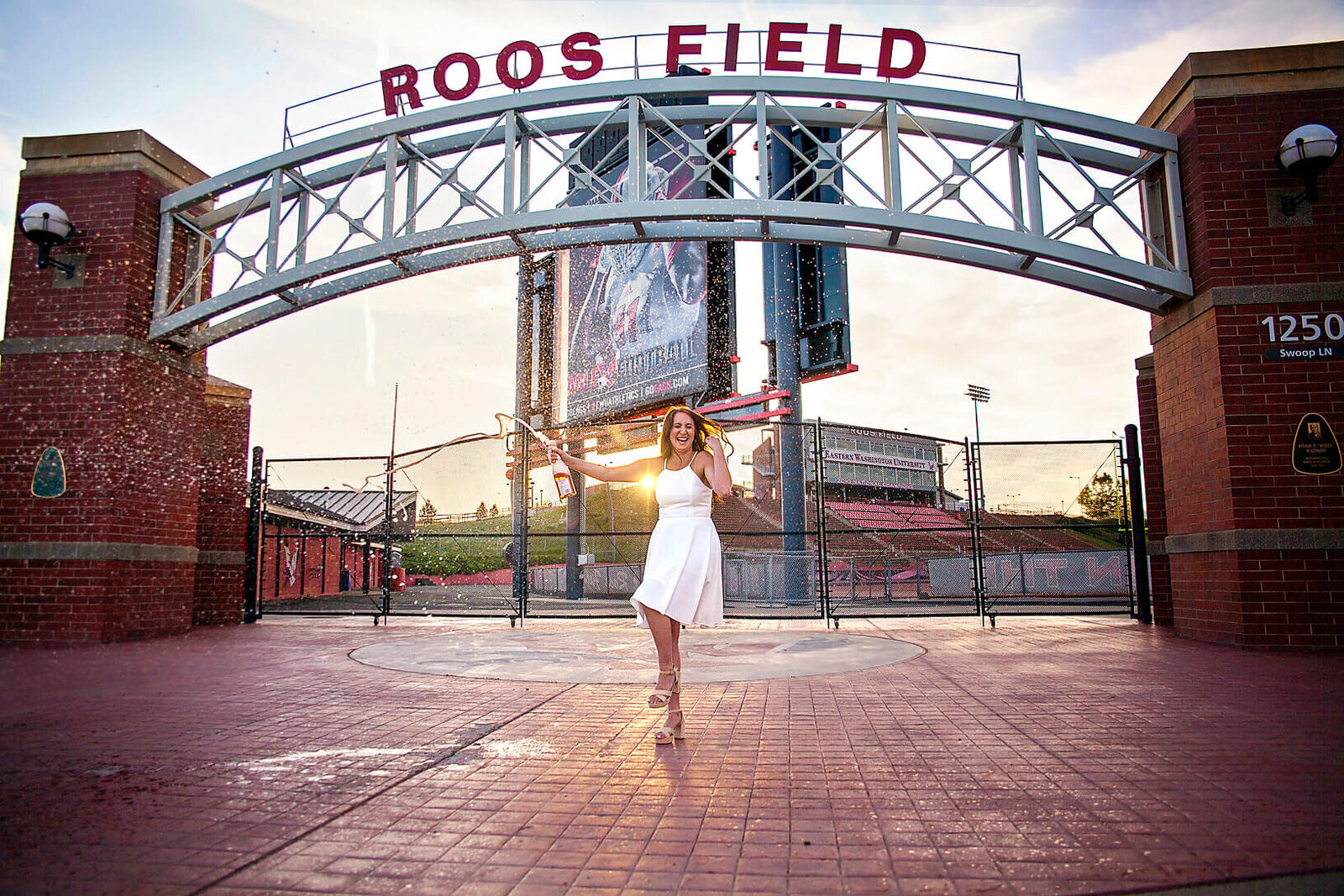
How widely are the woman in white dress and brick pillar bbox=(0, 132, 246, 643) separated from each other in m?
8.04

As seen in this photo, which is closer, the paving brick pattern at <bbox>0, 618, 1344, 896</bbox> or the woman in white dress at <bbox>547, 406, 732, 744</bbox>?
the paving brick pattern at <bbox>0, 618, 1344, 896</bbox>

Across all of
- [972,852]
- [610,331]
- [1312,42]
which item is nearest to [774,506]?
[610,331]

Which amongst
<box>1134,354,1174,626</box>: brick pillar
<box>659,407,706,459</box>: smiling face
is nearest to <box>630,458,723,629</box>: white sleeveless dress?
<box>659,407,706,459</box>: smiling face

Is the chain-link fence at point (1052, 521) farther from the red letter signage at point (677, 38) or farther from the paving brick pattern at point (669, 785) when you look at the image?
the red letter signage at point (677, 38)

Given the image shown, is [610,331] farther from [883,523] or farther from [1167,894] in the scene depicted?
[1167,894]

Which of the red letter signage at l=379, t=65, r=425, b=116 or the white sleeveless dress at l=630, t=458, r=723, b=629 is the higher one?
the red letter signage at l=379, t=65, r=425, b=116

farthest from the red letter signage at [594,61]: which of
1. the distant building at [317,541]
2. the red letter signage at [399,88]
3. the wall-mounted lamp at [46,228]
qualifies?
the distant building at [317,541]

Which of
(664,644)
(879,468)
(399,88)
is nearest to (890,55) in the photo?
(399,88)

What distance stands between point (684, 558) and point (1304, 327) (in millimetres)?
8233

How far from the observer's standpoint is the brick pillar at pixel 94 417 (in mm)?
9680

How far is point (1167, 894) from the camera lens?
8.02 ft

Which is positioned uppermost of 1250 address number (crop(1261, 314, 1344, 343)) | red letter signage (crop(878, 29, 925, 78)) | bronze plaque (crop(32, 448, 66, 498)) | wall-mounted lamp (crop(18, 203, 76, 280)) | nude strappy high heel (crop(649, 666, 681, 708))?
red letter signage (crop(878, 29, 925, 78))

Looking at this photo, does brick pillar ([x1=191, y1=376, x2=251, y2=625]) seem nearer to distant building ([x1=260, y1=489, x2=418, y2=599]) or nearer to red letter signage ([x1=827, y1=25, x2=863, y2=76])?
distant building ([x1=260, y1=489, x2=418, y2=599])

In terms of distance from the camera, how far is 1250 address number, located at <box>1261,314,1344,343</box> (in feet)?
28.6
